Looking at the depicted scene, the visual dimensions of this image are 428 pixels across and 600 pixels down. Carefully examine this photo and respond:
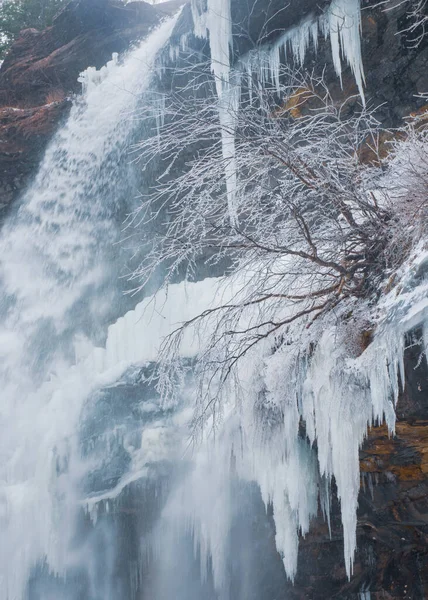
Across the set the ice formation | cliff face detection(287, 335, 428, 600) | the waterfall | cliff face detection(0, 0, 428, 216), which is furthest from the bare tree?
the waterfall

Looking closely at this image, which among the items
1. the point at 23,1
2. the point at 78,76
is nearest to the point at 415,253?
the point at 78,76

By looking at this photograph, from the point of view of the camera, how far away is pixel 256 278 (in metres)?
3.57

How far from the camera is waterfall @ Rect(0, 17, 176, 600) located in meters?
7.89

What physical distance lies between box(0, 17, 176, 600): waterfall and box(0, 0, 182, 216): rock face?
1.17ft

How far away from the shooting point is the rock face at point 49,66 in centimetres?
960

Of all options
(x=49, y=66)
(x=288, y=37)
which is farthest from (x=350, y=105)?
(x=49, y=66)

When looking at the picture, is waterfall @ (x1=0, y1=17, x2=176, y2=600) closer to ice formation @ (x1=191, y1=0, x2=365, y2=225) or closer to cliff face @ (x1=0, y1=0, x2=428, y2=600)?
cliff face @ (x1=0, y1=0, x2=428, y2=600)

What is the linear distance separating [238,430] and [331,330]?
60.8 inches

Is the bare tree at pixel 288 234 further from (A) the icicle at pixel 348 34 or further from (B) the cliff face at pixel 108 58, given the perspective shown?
(A) the icicle at pixel 348 34

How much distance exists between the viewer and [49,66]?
1115 cm

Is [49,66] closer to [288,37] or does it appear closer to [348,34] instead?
[288,37]

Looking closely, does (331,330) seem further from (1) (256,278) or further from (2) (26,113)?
(2) (26,113)

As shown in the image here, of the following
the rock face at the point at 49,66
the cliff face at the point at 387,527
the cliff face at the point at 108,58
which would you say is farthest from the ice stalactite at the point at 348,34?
the rock face at the point at 49,66

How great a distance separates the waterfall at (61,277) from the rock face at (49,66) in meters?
0.36
